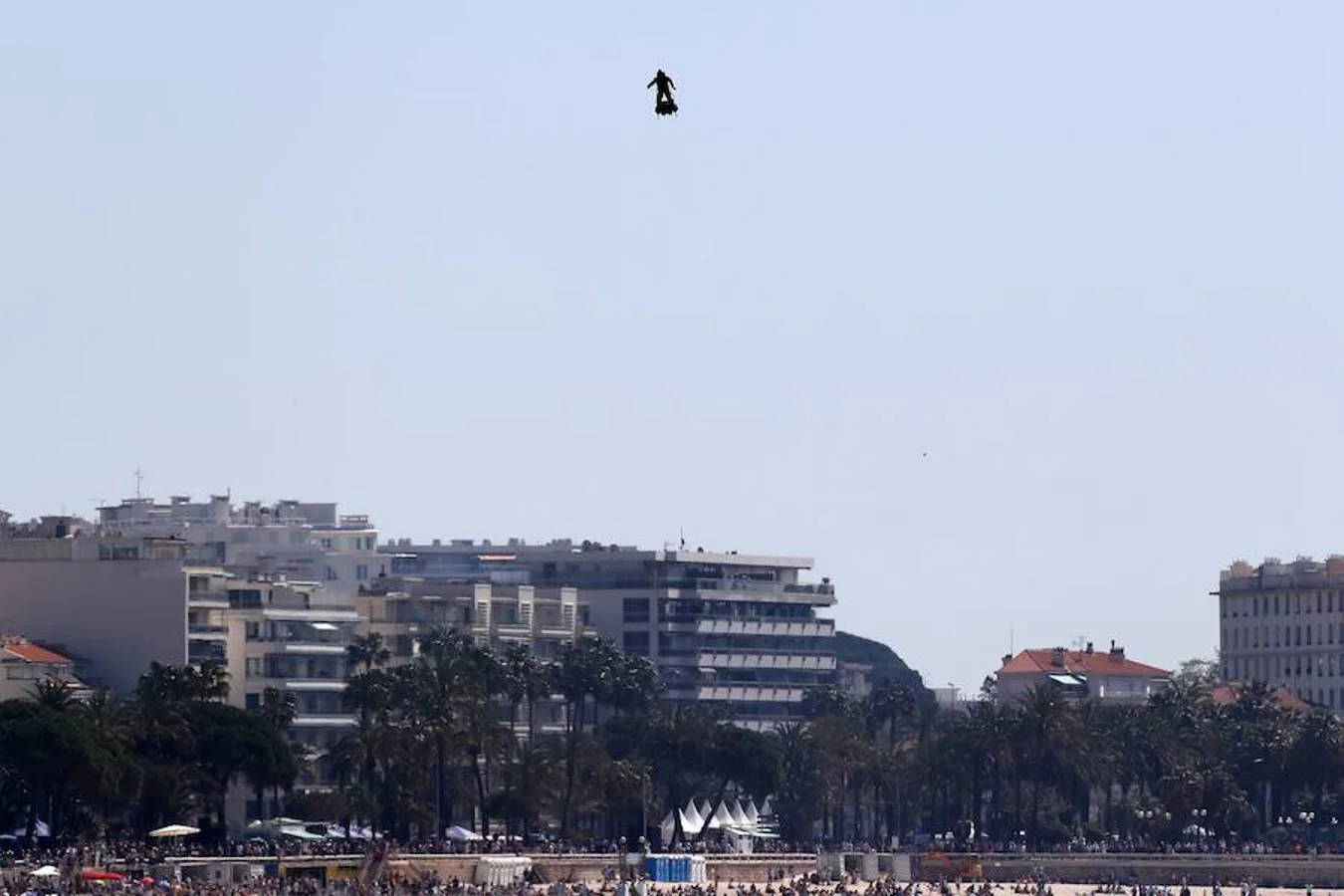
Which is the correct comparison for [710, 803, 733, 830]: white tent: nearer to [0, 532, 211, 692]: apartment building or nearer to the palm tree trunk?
the palm tree trunk

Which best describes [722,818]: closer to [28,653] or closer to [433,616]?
[433,616]

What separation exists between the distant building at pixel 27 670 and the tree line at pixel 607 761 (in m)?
4.14

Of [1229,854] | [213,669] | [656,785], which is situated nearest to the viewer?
[213,669]

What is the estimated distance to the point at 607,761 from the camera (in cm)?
16838

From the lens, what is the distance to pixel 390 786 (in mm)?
155500

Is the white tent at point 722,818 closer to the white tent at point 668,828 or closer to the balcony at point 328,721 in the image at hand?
the white tent at point 668,828

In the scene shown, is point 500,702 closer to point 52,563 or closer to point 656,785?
point 656,785

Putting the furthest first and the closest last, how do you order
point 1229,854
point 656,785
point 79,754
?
point 656,785, point 1229,854, point 79,754

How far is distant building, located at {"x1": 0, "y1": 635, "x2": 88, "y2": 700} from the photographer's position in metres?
158

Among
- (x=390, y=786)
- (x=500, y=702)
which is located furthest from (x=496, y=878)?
(x=500, y=702)

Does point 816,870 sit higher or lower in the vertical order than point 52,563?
lower

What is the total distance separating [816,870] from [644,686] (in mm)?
31858

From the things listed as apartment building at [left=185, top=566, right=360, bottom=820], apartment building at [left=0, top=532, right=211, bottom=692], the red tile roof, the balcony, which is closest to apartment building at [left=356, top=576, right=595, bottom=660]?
apartment building at [left=185, top=566, right=360, bottom=820]

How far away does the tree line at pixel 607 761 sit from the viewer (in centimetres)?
14438
